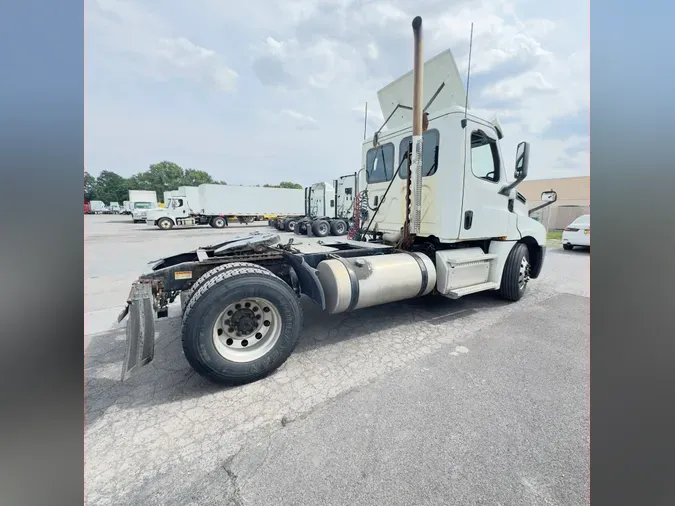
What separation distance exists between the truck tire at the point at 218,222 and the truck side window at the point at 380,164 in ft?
78.9

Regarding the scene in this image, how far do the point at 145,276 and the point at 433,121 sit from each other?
14.6ft

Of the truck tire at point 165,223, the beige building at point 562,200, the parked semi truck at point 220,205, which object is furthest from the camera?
the parked semi truck at point 220,205

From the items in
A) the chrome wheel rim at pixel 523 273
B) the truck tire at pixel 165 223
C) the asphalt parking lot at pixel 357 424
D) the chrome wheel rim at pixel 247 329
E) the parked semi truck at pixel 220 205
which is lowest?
the asphalt parking lot at pixel 357 424

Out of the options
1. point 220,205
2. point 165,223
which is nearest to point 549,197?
point 220,205

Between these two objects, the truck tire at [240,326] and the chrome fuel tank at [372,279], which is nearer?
the truck tire at [240,326]

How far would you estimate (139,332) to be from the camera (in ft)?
8.69

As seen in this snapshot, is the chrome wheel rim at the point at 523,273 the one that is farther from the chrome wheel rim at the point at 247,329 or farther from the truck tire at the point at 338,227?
the truck tire at the point at 338,227

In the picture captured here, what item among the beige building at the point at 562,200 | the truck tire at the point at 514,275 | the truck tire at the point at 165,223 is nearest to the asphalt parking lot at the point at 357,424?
the truck tire at the point at 514,275

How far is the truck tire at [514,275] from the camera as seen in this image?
5.31 m

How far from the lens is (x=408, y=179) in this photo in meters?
4.61

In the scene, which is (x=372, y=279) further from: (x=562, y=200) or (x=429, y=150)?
(x=562, y=200)

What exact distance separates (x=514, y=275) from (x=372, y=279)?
3083mm

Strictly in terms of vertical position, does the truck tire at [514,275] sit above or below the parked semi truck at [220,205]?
below

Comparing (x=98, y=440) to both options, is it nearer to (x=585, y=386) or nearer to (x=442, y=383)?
(x=442, y=383)
